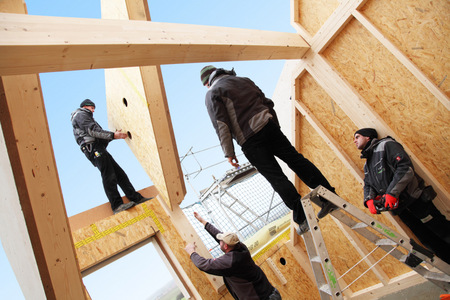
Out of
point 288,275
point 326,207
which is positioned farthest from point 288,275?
point 326,207

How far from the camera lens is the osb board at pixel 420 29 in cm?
248

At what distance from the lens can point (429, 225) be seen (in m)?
2.90

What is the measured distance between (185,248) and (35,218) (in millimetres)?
1737

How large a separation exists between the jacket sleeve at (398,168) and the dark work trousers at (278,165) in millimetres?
541

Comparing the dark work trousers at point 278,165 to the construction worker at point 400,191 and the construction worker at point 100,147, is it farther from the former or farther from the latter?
the construction worker at point 100,147

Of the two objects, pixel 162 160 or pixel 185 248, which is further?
pixel 185 248

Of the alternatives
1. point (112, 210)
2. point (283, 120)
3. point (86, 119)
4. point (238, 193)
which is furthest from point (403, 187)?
point (238, 193)

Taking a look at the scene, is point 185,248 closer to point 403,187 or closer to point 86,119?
point 86,119

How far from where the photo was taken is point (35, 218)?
1.90 m

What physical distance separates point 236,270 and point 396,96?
2.13 m

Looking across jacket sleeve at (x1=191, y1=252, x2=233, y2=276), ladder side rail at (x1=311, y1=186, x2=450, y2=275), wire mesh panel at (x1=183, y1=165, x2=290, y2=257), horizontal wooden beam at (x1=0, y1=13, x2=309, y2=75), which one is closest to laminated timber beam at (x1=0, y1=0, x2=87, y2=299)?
horizontal wooden beam at (x1=0, y1=13, x2=309, y2=75)

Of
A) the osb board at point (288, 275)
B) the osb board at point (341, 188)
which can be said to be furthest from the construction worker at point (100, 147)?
the osb board at point (341, 188)

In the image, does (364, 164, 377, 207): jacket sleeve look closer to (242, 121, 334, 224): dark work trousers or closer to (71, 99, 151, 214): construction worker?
(242, 121, 334, 224): dark work trousers

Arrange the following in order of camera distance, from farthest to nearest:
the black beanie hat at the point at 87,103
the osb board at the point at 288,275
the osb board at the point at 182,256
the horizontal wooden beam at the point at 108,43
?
the osb board at the point at 288,275
the black beanie hat at the point at 87,103
the osb board at the point at 182,256
the horizontal wooden beam at the point at 108,43
